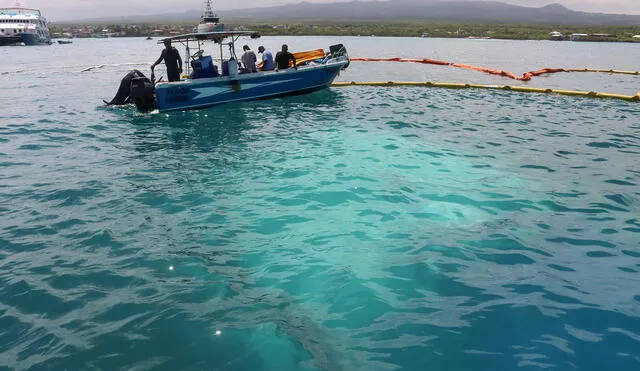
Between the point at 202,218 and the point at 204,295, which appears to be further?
the point at 202,218

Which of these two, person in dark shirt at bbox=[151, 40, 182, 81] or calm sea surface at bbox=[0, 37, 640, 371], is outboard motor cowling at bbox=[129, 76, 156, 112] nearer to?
person in dark shirt at bbox=[151, 40, 182, 81]

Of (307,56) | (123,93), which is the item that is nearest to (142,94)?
(123,93)

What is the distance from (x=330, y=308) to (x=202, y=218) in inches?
157

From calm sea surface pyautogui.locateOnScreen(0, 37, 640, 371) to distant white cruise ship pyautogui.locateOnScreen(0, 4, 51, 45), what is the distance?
10516cm

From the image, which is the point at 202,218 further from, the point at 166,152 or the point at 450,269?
the point at 166,152

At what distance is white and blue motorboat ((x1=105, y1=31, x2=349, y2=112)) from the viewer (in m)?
19.5

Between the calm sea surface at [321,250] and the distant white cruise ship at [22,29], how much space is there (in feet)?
345

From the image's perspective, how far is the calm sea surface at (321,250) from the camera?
5.39m

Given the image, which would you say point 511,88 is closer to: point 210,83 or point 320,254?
point 210,83

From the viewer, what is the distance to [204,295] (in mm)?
6398

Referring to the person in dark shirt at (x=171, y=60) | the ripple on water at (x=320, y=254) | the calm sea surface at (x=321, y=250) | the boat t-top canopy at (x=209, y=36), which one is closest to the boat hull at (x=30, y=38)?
the boat t-top canopy at (x=209, y=36)

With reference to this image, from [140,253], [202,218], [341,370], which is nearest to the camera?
[341,370]

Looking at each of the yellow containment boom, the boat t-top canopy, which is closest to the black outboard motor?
the boat t-top canopy

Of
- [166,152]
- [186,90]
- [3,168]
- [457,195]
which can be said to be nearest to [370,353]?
[457,195]
